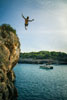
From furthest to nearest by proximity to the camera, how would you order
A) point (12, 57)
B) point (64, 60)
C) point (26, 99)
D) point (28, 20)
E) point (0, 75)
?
point (64, 60) → point (12, 57) → point (26, 99) → point (0, 75) → point (28, 20)

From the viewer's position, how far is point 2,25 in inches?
907

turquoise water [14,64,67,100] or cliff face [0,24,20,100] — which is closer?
cliff face [0,24,20,100]

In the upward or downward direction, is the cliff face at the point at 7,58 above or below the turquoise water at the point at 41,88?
above

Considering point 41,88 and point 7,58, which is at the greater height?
point 7,58

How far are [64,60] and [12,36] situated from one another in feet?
425

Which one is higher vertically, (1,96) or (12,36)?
(12,36)

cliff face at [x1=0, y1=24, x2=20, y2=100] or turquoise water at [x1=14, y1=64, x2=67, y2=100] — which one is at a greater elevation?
cliff face at [x1=0, y1=24, x2=20, y2=100]

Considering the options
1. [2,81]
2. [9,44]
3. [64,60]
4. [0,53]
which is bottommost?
[64,60]

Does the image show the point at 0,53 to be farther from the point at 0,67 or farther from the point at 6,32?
the point at 6,32

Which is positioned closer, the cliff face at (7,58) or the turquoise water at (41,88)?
the cliff face at (7,58)

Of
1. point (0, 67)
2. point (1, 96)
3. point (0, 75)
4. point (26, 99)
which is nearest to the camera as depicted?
point (1, 96)

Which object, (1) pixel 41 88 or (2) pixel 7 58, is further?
(1) pixel 41 88

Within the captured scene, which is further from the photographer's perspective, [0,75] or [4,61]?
[4,61]

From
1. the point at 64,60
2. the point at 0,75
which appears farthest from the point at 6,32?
the point at 64,60
